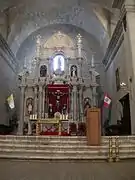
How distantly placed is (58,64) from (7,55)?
2.96m

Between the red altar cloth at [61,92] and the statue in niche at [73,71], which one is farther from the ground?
the statue in niche at [73,71]

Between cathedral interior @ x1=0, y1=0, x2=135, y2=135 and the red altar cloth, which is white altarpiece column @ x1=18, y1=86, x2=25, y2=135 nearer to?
cathedral interior @ x1=0, y1=0, x2=135, y2=135

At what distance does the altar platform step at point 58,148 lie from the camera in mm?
5875

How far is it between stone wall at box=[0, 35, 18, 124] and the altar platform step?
288 inches

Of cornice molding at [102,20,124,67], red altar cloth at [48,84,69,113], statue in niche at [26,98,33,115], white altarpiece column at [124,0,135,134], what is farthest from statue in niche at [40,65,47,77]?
white altarpiece column at [124,0,135,134]

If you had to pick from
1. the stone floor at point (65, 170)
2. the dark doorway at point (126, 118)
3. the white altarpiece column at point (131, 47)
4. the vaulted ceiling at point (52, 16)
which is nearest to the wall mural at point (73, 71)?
the vaulted ceiling at point (52, 16)

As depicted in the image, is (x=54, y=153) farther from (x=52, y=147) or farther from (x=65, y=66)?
(x=65, y=66)

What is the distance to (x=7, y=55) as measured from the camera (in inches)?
578

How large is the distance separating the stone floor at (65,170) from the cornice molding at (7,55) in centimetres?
889

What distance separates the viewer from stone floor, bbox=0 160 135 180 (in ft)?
17.3

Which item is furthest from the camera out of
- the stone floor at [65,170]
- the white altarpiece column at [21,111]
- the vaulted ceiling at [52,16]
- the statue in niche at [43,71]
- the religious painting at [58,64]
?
the statue in niche at [43,71]

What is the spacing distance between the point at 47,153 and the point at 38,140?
527 mm

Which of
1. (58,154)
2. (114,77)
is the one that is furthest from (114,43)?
(58,154)

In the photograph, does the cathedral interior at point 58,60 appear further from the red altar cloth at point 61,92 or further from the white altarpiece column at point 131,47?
the white altarpiece column at point 131,47
